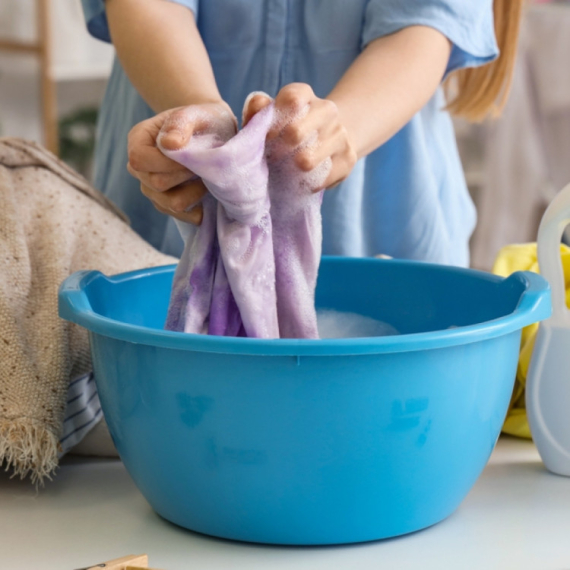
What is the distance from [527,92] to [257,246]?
5.62 feet

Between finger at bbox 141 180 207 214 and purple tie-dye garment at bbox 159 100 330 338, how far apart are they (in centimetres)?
2

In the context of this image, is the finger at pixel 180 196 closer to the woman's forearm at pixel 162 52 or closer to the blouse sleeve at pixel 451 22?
the woman's forearm at pixel 162 52

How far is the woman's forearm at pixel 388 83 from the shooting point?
0.61m

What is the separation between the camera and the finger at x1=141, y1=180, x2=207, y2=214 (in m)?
0.52

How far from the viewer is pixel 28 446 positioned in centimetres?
53

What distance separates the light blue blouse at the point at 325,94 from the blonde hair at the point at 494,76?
2.2 inches

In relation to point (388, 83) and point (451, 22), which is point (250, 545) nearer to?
point (388, 83)

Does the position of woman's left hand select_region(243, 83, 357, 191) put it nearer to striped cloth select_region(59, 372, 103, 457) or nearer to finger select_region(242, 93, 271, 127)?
finger select_region(242, 93, 271, 127)

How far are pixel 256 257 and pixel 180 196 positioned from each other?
7 cm

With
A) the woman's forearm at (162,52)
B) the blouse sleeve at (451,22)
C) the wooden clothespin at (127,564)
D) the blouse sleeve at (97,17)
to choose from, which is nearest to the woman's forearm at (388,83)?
the blouse sleeve at (451,22)

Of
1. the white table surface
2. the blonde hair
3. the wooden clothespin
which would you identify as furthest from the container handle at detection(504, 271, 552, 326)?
the blonde hair

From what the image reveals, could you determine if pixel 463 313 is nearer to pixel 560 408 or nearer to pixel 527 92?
pixel 560 408

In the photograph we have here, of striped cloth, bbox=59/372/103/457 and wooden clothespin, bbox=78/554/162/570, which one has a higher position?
wooden clothespin, bbox=78/554/162/570

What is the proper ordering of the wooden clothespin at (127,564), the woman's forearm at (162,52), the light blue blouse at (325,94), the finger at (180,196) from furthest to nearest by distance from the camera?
the light blue blouse at (325,94) → the woman's forearm at (162,52) → the finger at (180,196) → the wooden clothespin at (127,564)
